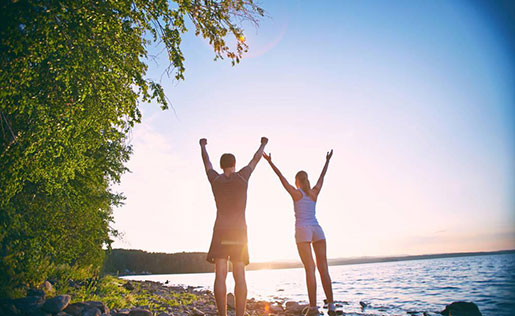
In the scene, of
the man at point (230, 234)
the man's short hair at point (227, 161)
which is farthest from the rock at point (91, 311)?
the man's short hair at point (227, 161)

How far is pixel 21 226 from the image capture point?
6.42 metres

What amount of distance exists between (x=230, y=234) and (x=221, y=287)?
2.62ft

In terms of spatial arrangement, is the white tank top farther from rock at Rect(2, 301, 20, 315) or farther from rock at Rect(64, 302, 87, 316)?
rock at Rect(2, 301, 20, 315)

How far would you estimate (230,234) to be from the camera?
14.3ft

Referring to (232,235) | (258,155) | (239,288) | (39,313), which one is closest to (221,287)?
(239,288)

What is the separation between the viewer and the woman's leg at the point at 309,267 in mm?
5440

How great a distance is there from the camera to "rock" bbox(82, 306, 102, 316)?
517cm

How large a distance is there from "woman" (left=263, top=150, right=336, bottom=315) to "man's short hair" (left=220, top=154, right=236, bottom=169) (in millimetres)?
1211

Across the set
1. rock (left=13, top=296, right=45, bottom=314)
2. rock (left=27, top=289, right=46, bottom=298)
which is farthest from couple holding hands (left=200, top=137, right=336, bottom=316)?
rock (left=27, top=289, right=46, bottom=298)

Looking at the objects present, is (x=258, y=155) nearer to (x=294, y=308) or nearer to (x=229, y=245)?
(x=229, y=245)

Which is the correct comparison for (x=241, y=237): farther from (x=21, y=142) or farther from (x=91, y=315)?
(x=21, y=142)

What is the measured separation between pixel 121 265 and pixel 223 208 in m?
89.6

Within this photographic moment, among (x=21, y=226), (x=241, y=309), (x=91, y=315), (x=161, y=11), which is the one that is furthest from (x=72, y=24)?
(x=241, y=309)

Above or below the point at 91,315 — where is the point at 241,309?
above
